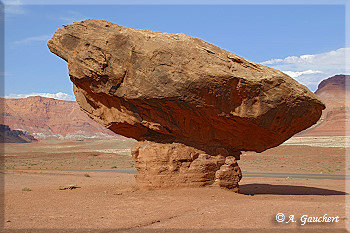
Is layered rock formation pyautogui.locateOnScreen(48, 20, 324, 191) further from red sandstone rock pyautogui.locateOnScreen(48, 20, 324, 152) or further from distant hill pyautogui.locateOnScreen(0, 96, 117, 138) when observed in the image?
distant hill pyautogui.locateOnScreen(0, 96, 117, 138)

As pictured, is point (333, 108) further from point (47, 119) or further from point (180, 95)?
point (47, 119)

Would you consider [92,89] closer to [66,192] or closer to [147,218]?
[66,192]

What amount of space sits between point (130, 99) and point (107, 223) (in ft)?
15.3

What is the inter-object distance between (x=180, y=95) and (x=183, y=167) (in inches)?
116

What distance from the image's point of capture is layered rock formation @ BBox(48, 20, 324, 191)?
11688 mm

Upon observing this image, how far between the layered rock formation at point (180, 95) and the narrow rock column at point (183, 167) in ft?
0.13

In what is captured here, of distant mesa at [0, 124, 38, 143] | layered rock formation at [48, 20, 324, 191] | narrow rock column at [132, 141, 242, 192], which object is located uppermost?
layered rock formation at [48, 20, 324, 191]

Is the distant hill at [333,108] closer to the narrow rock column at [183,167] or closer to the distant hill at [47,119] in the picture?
the narrow rock column at [183,167]

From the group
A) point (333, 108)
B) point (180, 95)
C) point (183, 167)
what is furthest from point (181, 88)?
point (333, 108)

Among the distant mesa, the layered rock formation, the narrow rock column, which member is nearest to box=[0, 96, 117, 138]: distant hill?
the distant mesa

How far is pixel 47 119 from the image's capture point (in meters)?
184

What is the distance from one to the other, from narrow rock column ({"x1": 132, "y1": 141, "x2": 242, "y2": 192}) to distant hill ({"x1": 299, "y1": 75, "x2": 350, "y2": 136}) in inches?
3786

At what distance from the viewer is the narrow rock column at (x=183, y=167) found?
13172 mm

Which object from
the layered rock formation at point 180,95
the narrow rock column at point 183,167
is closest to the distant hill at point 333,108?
the narrow rock column at point 183,167
